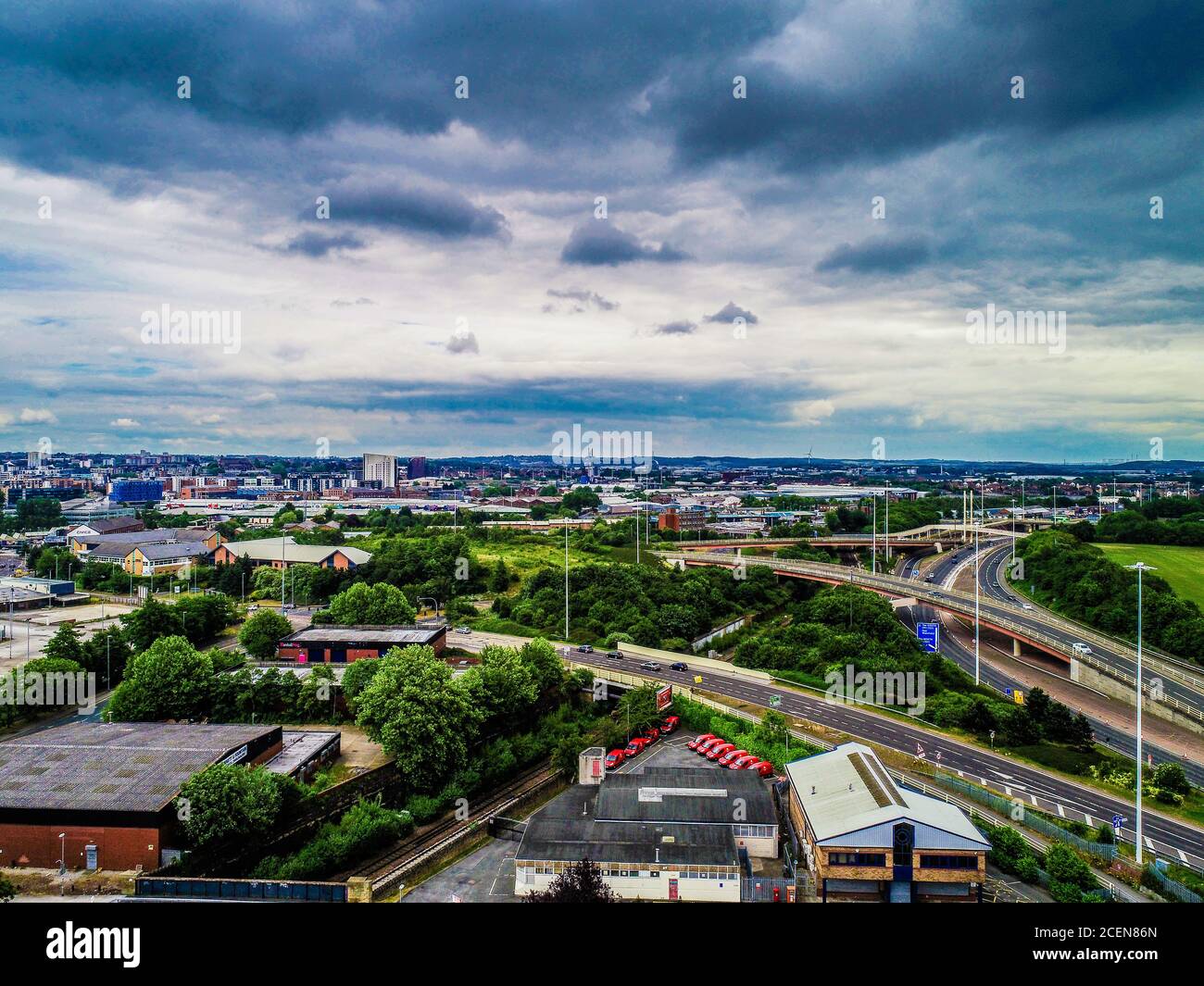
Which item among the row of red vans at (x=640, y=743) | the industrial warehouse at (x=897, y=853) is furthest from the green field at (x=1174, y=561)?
the industrial warehouse at (x=897, y=853)

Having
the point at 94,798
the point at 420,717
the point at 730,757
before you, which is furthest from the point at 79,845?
the point at 730,757

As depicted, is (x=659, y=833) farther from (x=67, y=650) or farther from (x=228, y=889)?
(x=67, y=650)

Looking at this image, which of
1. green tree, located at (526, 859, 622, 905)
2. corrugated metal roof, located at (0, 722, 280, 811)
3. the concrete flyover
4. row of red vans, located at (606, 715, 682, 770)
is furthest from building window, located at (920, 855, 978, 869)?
corrugated metal roof, located at (0, 722, 280, 811)

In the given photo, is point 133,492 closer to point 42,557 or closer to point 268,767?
point 42,557

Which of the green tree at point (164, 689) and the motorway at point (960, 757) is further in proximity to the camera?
the green tree at point (164, 689)

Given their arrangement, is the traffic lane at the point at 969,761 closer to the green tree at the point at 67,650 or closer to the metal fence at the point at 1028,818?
the metal fence at the point at 1028,818

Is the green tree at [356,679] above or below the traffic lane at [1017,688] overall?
above
